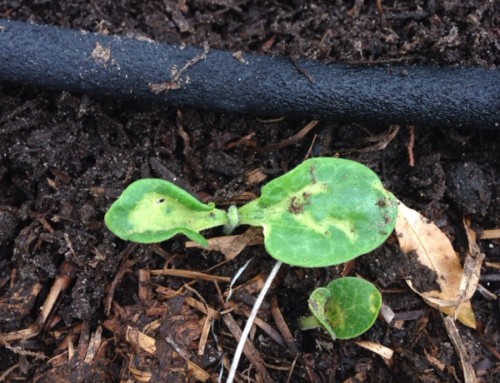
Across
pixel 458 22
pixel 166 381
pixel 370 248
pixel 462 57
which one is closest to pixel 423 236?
pixel 370 248

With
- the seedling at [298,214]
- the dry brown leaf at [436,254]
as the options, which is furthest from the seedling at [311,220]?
the dry brown leaf at [436,254]

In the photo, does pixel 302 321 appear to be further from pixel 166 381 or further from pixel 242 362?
pixel 166 381

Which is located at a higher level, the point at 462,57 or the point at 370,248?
the point at 462,57

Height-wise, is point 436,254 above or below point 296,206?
below

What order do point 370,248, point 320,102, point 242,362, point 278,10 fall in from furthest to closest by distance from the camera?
point 278,10
point 320,102
point 242,362
point 370,248

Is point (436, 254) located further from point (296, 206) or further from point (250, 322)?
point (250, 322)

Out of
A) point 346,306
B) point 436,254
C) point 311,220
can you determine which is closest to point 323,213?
point 311,220

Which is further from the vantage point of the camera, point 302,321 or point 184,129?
point 184,129
